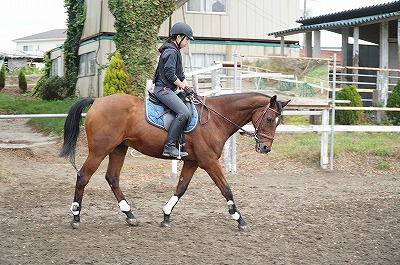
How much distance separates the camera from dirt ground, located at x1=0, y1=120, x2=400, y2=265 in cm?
709

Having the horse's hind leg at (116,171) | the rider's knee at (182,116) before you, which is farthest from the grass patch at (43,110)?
the rider's knee at (182,116)

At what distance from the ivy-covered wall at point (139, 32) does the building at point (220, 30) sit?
6191 millimetres

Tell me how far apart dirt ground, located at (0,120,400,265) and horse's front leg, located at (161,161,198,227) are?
0.21 m

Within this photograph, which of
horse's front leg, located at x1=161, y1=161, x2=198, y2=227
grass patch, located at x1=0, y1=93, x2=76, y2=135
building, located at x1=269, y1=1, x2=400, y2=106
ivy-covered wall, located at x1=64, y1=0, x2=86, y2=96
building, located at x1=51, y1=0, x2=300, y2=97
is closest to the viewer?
horse's front leg, located at x1=161, y1=161, x2=198, y2=227

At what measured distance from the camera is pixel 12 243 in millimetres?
7430

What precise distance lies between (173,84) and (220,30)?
1748 centimetres

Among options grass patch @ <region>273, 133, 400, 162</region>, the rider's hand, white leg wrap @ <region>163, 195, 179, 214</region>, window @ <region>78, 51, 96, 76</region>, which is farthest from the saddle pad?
window @ <region>78, 51, 96, 76</region>

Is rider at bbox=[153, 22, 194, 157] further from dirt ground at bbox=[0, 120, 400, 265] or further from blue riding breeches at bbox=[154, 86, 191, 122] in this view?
dirt ground at bbox=[0, 120, 400, 265]

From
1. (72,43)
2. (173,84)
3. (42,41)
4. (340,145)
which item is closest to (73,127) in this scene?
(173,84)

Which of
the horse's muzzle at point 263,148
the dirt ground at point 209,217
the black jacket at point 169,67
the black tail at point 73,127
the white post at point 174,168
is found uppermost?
the black jacket at point 169,67

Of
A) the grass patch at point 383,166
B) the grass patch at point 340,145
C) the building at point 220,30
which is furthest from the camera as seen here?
the building at point 220,30

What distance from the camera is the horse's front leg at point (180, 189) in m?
8.68

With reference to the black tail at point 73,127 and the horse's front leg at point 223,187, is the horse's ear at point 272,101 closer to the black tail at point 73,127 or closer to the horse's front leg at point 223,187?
the horse's front leg at point 223,187

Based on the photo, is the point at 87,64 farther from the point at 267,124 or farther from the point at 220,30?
the point at 267,124
